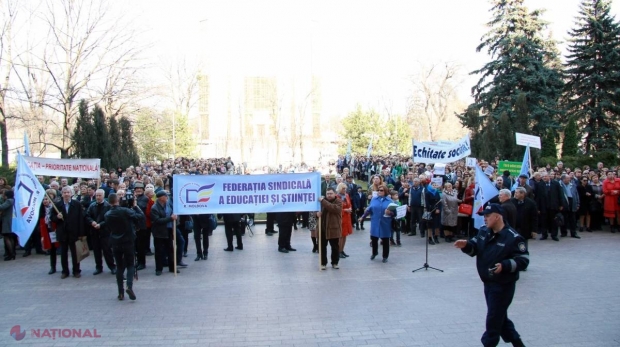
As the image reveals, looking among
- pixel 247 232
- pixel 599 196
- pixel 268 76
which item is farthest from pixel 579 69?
pixel 268 76

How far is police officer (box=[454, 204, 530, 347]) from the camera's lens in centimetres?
577

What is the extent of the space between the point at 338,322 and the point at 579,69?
105 feet

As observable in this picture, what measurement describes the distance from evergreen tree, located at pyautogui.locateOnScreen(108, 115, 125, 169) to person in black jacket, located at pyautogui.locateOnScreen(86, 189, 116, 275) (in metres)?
14.4

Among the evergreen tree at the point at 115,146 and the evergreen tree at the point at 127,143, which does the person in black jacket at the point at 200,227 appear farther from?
the evergreen tree at the point at 127,143

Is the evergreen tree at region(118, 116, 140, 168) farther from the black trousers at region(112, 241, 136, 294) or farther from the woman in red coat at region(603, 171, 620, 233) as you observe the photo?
the woman in red coat at region(603, 171, 620, 233)

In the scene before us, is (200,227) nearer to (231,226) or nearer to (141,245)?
(231,226)

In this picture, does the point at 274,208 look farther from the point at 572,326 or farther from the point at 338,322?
the point at 572,326

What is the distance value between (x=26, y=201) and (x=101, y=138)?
49.1ft

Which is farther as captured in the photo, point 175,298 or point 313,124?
point 313,124

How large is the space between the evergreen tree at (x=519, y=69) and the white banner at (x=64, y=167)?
2656cm

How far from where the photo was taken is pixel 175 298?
30.6 ft

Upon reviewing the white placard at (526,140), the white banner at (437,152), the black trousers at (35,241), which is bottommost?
the black trousers at (35,241)

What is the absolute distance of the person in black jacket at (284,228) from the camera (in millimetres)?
13273

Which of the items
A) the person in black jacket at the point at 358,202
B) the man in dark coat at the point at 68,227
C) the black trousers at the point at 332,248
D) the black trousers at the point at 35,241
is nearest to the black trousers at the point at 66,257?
the man in dark coat at the point at 68,227
